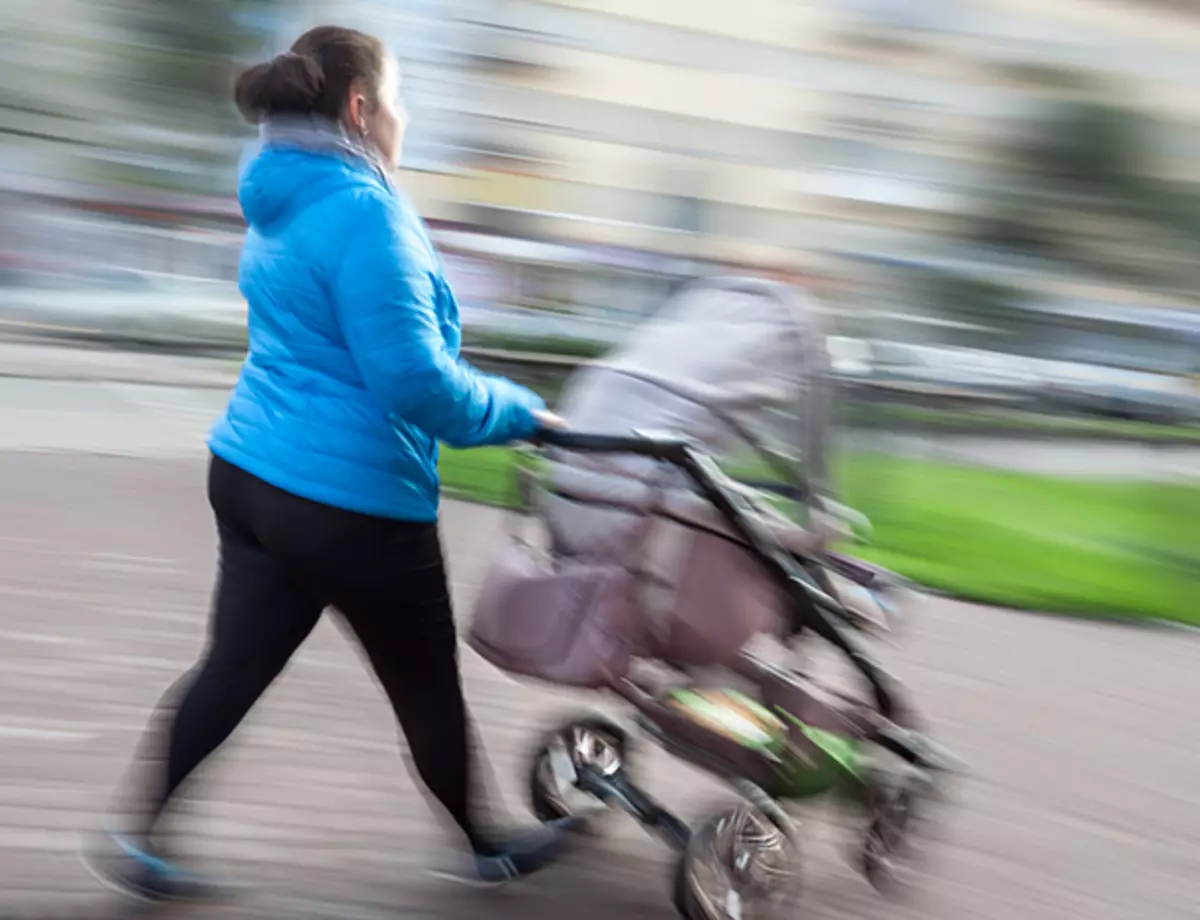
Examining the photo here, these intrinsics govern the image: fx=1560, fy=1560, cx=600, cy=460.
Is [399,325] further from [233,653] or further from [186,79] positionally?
[186,79]

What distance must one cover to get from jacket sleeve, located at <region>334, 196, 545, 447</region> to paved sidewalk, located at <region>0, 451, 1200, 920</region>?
1.25 meters

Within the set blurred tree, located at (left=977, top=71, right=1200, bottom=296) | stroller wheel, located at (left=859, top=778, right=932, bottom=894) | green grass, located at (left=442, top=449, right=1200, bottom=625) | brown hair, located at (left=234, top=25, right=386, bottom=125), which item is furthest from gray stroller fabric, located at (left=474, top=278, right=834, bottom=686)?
blurred tree, located at (left=977, top=71, right=1200, bottom=296)

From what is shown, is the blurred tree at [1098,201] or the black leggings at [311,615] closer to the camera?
the black leggings at [311,615]

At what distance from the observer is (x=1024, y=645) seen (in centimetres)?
668

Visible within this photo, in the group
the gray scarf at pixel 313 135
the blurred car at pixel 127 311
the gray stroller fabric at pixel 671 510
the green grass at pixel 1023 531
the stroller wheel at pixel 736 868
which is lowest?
the blurred car at pixel 127 311

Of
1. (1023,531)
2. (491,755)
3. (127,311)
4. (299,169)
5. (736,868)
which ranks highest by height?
(299,169)

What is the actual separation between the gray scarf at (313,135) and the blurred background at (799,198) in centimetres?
631

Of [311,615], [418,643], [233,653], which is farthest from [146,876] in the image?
[418,643]

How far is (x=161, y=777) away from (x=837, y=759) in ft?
4.66

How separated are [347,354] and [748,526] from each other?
0.85 metres

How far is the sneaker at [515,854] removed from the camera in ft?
11.3

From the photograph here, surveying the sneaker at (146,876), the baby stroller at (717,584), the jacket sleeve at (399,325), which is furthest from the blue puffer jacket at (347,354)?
the sneaker at (146,876)

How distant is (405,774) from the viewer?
437 centimetres

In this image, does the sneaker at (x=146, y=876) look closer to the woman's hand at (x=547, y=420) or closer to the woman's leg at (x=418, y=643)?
the woman's leg at (x=418, y=643)
